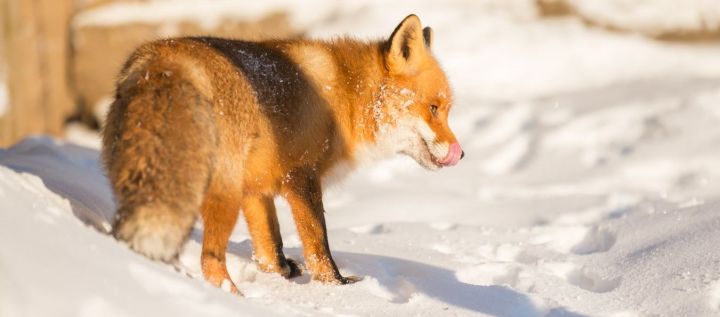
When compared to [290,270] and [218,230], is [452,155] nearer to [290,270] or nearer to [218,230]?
[290,270]

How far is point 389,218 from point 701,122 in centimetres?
252

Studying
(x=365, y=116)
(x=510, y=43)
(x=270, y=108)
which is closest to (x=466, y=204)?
(x=365, y=116)

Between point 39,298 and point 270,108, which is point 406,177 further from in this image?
point 39,298

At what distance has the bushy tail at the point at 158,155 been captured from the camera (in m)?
2.53

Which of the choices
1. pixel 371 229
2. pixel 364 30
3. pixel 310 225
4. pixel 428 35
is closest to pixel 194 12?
pixel 364 30

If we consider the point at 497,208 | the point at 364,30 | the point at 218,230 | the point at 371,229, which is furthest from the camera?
the point at 364,30

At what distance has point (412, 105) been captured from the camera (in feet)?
14.0

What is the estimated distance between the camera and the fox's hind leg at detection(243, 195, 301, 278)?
12.7 ft

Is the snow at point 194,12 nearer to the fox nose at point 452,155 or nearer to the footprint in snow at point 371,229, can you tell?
the footprint in snow at point 371,229

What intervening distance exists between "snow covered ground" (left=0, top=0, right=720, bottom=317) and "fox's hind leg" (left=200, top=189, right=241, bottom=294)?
178mm

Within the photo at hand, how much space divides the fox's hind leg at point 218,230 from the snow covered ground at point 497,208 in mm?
178

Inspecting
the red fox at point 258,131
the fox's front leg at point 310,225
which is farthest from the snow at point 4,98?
the fox's front leg at point 310,225

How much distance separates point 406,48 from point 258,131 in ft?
4.03

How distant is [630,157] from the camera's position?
243 inches
